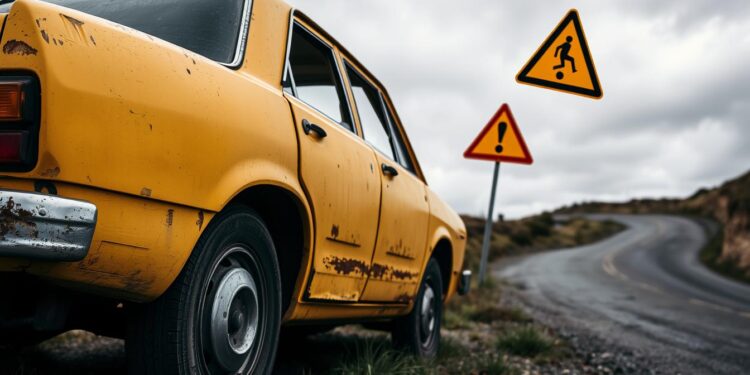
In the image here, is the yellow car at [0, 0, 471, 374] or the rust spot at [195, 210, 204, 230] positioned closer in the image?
the yellow car at [0, 0, 471, 374]

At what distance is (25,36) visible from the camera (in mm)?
1729

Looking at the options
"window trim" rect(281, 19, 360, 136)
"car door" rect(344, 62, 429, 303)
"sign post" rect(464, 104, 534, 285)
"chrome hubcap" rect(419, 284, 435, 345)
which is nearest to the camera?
"window trim" rect(281, 19, 360, 136)

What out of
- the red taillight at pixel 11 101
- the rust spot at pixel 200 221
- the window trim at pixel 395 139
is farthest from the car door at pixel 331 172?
the red taillight at pixel 11 101

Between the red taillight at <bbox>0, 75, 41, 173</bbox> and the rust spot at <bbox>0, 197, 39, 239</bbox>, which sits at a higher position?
the red taillight at <bbox>0, 75, 41, 173</bbox>

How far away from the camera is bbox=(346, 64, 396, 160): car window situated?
3707mm

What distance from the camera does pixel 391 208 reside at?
3629 millimetres

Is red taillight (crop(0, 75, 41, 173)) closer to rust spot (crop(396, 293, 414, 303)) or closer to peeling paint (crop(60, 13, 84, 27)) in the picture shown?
peeling paint (crop(60, 13, 84, 27))

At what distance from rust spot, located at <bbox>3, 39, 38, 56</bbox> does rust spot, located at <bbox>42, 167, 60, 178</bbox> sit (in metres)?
0.31

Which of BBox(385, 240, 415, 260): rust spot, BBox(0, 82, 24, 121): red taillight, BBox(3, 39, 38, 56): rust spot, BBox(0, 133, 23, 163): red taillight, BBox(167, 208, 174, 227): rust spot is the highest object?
BBox(3, 39, 38, 56): rust spot

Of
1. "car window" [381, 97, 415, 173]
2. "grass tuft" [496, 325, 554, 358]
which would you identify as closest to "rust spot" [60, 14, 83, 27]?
"car window" [381, 97, 415, 173]

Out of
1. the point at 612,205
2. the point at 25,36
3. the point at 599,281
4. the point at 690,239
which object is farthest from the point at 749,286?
the point at 612,205

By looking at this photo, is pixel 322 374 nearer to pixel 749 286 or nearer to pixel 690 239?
pixel 749 286

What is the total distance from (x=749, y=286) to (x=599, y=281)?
4.96 metres

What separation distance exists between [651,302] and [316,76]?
33.9 feet
